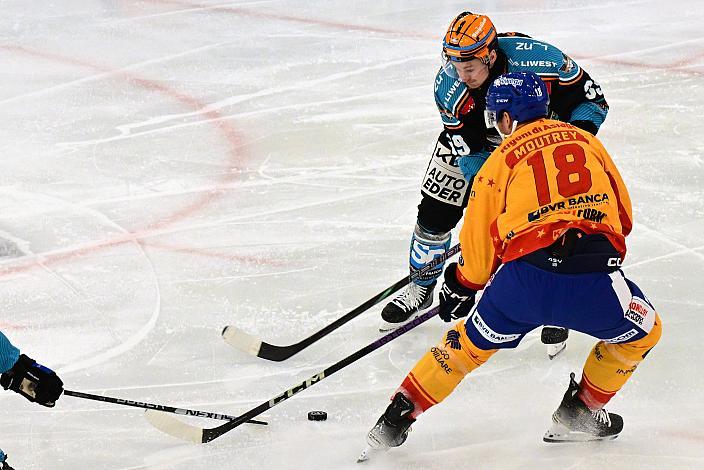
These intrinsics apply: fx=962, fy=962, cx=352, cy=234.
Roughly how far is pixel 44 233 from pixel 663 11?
16.9 feet

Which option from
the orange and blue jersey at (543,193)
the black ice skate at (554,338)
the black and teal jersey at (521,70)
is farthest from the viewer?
the black ice skate at (554,338)

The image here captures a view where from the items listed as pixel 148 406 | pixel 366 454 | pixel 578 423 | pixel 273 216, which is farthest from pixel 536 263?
pixel 273 216

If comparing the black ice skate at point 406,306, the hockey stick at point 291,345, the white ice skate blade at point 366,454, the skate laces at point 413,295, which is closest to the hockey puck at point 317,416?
the white ice skate blade at point 366,454

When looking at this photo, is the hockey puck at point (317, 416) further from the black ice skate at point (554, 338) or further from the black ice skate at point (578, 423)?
the black ice skate at point (554, 338)

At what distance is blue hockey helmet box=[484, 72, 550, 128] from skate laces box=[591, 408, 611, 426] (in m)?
0.86

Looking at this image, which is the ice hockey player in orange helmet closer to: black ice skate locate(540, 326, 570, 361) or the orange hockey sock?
black ice skate locate(540, 326, 570, 361)

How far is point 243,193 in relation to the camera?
4590 millimetres

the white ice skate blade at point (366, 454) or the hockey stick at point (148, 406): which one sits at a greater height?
the hockey stick at point (148, 406)

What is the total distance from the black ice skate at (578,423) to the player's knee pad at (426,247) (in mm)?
800

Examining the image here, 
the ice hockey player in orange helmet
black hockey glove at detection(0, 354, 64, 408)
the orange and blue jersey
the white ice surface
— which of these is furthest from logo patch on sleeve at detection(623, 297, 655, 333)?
black hockey glove at detection(0, 354, 64, 408)

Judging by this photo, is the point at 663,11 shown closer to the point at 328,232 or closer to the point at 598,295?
the point at 328,232

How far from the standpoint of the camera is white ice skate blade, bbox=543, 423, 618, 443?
9.08ft

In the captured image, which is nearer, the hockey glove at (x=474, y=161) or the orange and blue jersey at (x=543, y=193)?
the orange and blue jersey at (x=543, y=193)

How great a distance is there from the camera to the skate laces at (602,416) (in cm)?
271
